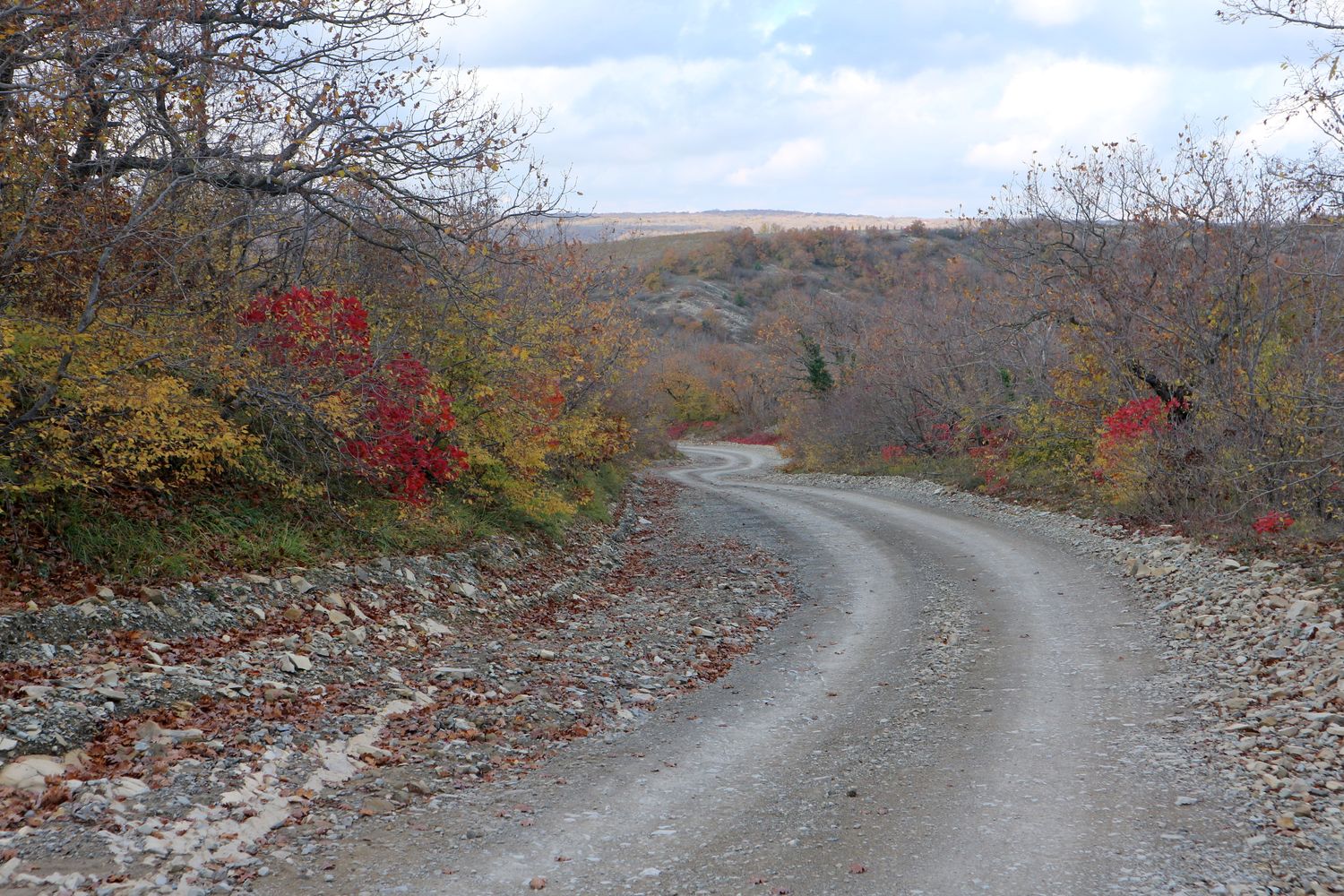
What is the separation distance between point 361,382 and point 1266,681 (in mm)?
10690

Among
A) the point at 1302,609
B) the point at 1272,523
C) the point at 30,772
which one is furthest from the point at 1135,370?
the point at 30,772

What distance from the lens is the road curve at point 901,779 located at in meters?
5.33

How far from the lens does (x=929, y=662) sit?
34.4ft

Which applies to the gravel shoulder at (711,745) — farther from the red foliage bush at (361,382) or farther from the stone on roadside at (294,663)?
the red foliage bush at (361,382)

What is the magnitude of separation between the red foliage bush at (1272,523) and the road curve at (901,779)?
2.68 metres

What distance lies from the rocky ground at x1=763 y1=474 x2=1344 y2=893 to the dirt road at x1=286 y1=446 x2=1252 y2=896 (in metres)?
0.26

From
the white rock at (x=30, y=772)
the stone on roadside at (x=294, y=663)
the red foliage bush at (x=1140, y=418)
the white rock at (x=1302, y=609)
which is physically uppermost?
the red foliage bush at (x=1140, y=418)

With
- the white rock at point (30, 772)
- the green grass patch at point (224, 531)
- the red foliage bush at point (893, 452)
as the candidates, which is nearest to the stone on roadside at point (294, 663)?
the green grass patch at point (224, 531)

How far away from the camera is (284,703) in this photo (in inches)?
305

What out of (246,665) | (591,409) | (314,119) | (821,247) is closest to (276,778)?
(246,665)

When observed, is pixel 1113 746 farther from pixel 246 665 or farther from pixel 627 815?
pixel 246 665

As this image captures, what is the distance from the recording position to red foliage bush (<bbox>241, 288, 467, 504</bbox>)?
1091 centimetres

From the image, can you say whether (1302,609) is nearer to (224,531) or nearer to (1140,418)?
(1140,418)

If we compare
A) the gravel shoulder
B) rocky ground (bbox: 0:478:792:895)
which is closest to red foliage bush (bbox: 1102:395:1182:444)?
the gravel shoulder
